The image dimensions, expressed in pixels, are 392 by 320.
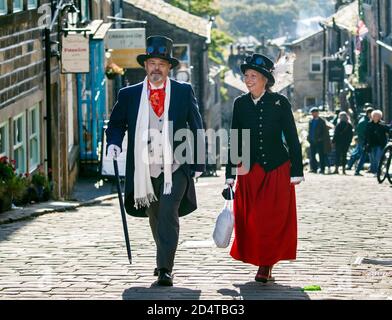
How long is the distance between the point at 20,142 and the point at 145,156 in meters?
9.90

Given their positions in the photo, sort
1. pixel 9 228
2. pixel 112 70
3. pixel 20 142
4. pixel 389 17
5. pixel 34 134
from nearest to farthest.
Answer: pixel 9 228 → pixel 20 142 → pixel 34 134 → pixel 112 70 → pixel 389 17

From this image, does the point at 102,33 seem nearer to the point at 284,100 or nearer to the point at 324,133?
the point at 324,133

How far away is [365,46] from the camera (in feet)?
161

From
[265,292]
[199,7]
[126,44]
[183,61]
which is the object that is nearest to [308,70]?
[199,7]

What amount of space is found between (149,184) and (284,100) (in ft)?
4.28

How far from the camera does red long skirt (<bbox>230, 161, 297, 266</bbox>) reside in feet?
32.8

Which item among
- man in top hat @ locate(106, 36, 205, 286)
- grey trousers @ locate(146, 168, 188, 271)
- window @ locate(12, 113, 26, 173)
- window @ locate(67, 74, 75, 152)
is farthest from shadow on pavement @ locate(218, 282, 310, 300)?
window @ locate(67, 74, 75, 152)

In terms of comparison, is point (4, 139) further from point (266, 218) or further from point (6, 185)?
point (266, 218)

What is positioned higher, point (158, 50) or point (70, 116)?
point (158, 50)

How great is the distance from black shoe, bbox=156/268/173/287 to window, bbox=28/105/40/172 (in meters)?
11.2

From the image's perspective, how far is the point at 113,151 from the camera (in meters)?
10.0

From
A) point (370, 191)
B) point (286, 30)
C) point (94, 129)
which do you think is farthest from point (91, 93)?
point (286, 30)

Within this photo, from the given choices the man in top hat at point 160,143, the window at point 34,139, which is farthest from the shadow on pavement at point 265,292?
the window at point 34,139

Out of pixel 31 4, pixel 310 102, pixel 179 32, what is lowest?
pixel 310 102
